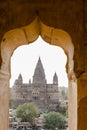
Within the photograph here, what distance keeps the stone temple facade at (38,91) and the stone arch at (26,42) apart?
166ft

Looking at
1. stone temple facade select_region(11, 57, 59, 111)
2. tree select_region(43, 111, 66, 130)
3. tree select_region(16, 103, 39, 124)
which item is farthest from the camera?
stone temple facade select_region(11, 57, 59, 111)

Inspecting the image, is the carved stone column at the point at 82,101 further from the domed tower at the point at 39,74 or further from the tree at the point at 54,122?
the domed tower at the point at 39,74

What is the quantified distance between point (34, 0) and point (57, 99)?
52.9 meters

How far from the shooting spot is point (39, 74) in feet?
178

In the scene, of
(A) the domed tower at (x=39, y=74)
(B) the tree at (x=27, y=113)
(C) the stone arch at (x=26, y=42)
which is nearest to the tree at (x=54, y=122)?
(B) the tree at (x=27, y=113)

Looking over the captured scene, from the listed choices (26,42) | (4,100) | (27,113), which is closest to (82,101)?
(4,100)

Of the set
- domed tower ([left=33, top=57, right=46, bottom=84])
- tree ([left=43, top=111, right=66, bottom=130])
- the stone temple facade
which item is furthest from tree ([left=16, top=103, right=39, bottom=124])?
domed tower ([left=33, top=57, right=46, bottom=84])

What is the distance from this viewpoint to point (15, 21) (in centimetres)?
275

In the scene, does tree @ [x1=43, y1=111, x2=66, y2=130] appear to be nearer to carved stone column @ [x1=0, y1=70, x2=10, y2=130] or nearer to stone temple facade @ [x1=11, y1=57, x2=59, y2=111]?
stone temple facade @ [x1=11, y1=57, x2=59, y2=111]

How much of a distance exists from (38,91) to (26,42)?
52.3 metres

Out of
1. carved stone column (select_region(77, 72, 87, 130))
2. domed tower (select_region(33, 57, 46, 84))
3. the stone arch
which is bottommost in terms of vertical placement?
carved stone column (select_region(77, 72, 87, 130))

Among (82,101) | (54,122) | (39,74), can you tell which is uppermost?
(39,74)

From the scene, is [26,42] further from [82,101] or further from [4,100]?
[82,101]

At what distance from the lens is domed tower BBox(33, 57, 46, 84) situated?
5416 cm
